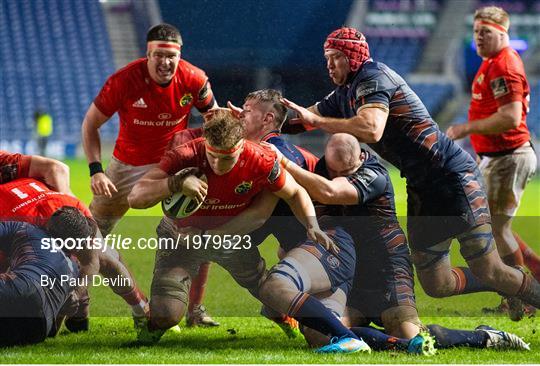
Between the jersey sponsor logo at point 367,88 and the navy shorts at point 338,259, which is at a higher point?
the jersey sponsor logo at point 367,88

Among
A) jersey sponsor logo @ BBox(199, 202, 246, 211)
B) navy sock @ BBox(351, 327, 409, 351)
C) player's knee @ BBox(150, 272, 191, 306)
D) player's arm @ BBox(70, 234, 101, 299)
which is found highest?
jersey sponsor logo @ BBox(199, 202, 246, 211)

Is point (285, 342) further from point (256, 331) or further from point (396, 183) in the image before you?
A: point (396, 183)

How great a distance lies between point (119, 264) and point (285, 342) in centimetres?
114

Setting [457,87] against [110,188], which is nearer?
[110,188]

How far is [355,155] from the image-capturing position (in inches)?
221

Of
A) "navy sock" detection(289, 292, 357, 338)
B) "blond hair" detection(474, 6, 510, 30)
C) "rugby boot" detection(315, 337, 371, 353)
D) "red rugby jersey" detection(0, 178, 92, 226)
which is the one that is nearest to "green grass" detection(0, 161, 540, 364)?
"rugby boot" detection(315, 337, 371, 353)

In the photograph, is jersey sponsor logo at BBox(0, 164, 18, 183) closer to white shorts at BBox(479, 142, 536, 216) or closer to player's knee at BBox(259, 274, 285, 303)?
player's knee at BBox(259, 274, 285, 303)

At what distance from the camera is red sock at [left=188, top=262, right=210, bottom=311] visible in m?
6.17

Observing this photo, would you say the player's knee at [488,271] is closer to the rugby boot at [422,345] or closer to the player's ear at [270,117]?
the rugby boot at [422,345]

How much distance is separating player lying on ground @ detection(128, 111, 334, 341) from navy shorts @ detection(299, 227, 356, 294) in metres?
0.08

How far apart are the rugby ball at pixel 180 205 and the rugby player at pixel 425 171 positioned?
0.83m

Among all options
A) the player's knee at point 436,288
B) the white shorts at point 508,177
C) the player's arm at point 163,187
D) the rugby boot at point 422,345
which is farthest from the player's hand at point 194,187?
the white shorts at point 508,177

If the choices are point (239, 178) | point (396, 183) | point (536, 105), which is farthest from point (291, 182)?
point (536, 105)

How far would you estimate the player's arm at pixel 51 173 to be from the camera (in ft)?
19.5
